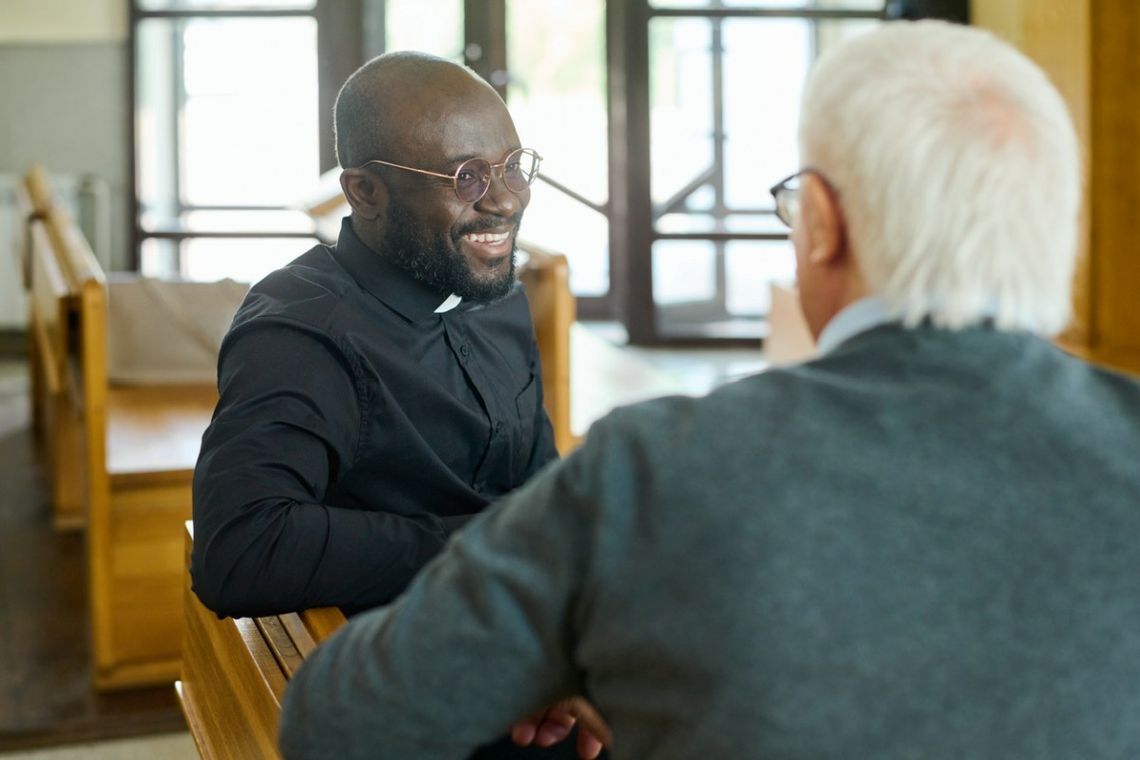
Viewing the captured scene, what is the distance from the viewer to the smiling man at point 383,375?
1.49 meters

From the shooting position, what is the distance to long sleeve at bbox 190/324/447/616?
1471 mm

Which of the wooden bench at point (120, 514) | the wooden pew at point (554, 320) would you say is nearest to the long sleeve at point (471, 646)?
the wooden pew at point (554, 320)

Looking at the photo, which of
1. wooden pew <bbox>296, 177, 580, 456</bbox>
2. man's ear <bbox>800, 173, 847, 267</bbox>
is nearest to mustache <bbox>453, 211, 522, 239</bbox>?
man's ear <bbox>800, 173, 847, 267</bbox>

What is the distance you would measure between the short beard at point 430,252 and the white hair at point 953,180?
2.79 ft

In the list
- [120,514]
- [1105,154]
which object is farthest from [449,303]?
[1105,154]

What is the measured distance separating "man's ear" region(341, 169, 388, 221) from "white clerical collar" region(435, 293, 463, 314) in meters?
0.13

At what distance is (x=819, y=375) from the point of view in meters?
0.90

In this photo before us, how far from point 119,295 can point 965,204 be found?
3.51 meters

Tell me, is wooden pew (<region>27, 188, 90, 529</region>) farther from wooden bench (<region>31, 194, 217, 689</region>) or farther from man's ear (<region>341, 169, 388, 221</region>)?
man's ear (<region>341, 169, 388, 221</region>)

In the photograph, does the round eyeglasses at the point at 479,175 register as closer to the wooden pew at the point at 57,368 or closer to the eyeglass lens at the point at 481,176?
the eyeglass lens at the point at 481,176

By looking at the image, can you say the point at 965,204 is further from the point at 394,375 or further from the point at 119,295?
the point at 119,295

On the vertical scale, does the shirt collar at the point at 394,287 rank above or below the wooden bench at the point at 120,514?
above

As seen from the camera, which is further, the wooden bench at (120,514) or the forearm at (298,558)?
the wooden bench at (120,514)

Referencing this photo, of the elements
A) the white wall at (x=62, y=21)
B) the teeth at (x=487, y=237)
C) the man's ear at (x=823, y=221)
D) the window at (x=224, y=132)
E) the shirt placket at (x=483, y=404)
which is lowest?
the shirt placket at (x=483, y=404)
